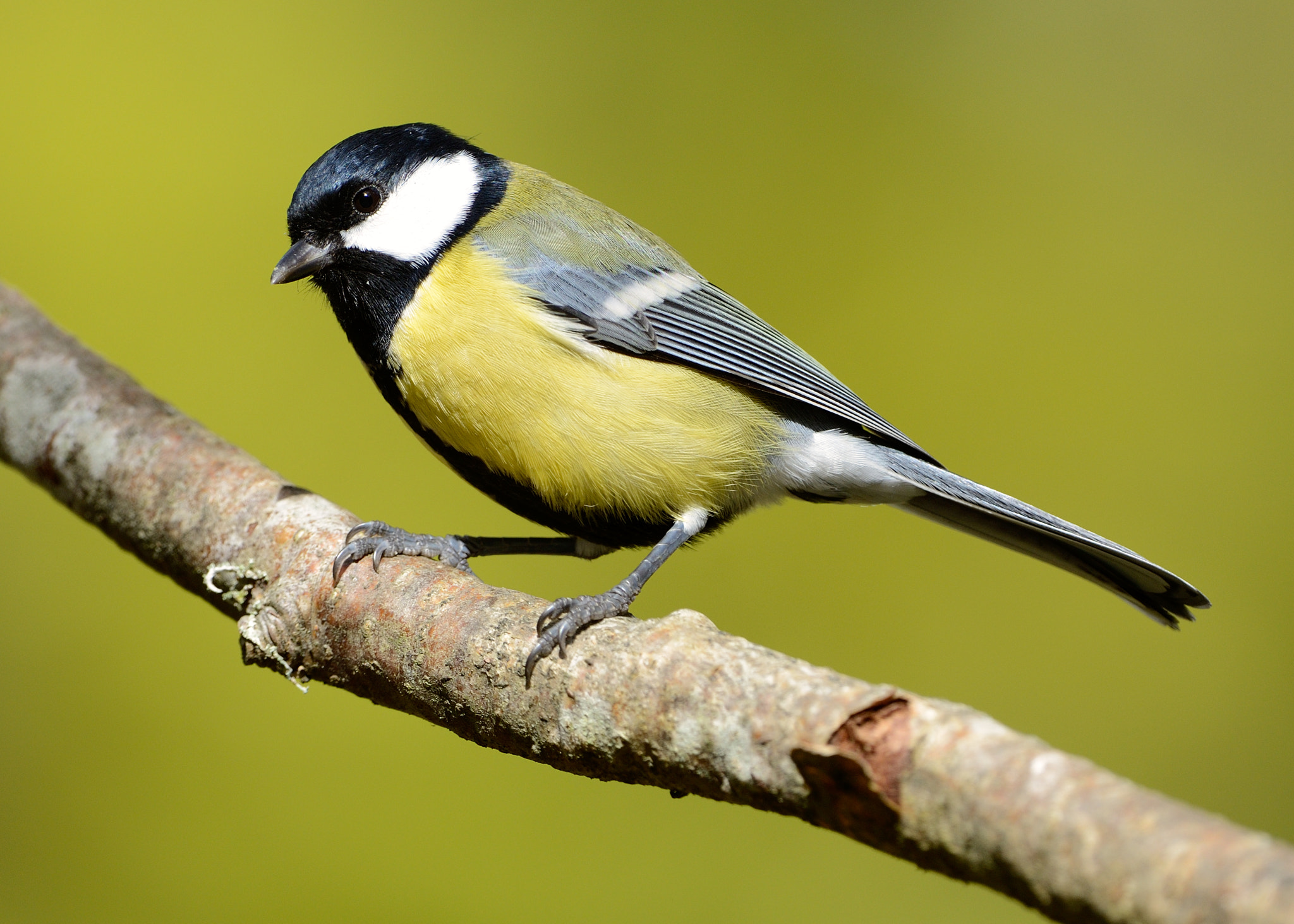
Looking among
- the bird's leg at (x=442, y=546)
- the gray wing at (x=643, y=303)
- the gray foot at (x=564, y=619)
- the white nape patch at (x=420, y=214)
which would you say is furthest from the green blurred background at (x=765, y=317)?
the gray foot at (x=564, y=619)

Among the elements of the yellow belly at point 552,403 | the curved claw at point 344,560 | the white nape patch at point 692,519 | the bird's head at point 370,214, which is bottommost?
the curved claw at point 344,560

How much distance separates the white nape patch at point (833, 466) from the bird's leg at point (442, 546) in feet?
1.15

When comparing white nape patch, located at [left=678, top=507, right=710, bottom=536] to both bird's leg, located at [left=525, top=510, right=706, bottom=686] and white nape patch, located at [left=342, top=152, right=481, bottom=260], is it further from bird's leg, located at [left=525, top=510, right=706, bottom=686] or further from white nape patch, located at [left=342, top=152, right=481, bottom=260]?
white nape patch, located at [left=342, top=152, right=481, bottom=260]

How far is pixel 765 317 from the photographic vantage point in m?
2.75

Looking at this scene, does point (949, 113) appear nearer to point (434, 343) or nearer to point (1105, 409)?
point (1105, 409)

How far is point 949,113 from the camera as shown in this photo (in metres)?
2.86

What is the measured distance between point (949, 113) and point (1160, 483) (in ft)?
4.15

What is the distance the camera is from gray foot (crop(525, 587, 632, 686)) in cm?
104

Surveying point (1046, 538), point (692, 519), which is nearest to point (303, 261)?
point (692, 519)

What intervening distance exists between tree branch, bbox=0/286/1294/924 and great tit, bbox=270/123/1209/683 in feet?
0.51

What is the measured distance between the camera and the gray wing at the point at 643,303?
4.76ft

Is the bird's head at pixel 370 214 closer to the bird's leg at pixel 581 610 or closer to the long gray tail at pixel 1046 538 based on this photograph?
the bird's leg at pixel 581 610

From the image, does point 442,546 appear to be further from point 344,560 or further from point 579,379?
point 579,379

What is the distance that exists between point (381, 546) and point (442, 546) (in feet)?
0.67
